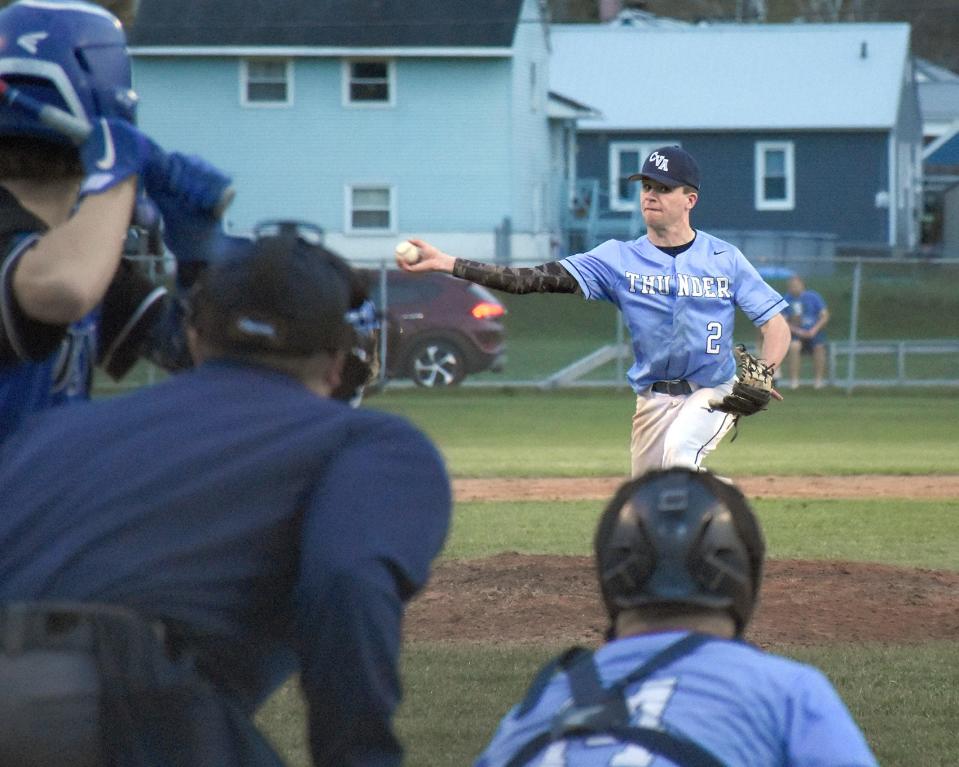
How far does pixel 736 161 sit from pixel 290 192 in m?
13.6

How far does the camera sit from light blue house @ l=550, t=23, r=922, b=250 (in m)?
44.3

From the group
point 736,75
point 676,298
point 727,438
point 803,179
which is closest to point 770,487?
point 727,438

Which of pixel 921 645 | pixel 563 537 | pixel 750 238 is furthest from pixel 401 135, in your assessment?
pixel 921 645

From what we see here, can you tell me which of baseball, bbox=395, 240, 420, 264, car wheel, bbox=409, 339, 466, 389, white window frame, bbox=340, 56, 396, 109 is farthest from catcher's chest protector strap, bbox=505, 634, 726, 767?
white window frame, bbox=340, 56, 396, 109

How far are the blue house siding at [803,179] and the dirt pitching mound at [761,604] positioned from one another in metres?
35.3

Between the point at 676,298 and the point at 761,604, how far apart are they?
1584 mm

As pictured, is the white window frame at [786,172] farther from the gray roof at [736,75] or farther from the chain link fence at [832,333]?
the chain link fence at [832,333]

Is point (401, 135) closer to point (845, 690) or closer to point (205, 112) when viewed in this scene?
point (205, 112)

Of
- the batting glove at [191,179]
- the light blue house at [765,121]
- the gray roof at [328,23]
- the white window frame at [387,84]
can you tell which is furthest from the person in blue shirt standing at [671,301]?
the light blue house at [765,121]

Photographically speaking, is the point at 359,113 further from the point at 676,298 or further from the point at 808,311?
the point at 676,298

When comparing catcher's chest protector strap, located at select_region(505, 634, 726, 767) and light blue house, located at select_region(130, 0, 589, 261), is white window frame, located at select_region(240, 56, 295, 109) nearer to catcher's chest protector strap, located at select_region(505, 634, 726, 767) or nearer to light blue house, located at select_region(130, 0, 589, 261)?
light blue house, located at select_region(130, 0, 589, 261)

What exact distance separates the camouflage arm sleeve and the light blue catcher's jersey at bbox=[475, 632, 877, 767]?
200 inches

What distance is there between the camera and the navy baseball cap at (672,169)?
328 inches

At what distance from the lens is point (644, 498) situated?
2.49 metres
